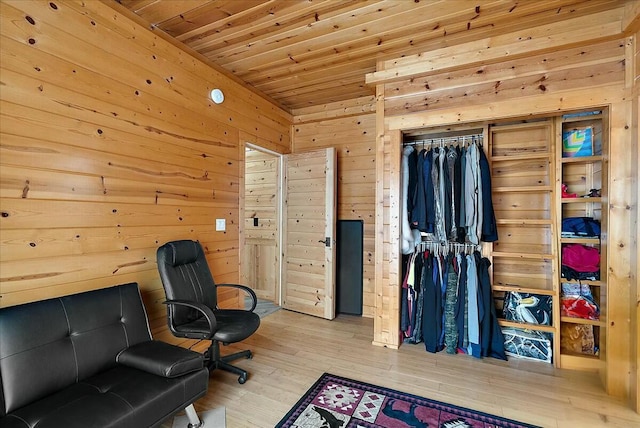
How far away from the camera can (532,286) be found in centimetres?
294

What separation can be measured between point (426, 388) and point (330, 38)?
9.67 feet

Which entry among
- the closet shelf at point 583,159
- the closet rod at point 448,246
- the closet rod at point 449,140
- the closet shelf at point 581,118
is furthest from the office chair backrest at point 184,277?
the closet shelf at point 581,118

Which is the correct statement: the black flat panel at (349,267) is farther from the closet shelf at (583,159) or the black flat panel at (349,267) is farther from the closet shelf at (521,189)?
the closet shelf at (583,159)

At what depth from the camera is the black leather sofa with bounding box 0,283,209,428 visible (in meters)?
1.32

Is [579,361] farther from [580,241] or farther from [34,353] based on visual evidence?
[34,353]

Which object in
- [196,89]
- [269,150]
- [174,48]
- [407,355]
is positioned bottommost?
[407,355]

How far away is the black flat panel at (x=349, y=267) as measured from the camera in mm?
3863

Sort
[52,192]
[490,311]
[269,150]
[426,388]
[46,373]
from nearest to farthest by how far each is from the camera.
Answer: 1. [46,373]
2. [52,192]
3. [426,388]
4. [490,311]
5. [269,150]

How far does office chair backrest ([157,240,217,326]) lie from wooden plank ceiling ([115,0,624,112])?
1776 millimetres

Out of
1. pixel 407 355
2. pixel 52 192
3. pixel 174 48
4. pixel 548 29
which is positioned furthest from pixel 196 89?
pixel 407 355

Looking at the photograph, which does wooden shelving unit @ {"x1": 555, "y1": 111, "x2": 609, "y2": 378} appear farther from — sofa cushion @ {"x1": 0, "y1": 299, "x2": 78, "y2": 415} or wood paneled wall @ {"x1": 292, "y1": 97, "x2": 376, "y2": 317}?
sofa cushion @ {"x1": 0, "y1": 299, "x2": 78, "y2": 415}

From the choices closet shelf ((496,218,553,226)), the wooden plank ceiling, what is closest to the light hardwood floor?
closet shelf ((496,218,553,226))

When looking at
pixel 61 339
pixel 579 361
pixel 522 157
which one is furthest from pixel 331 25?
pixel 579 361

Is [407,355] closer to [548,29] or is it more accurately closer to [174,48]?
[548,29]
